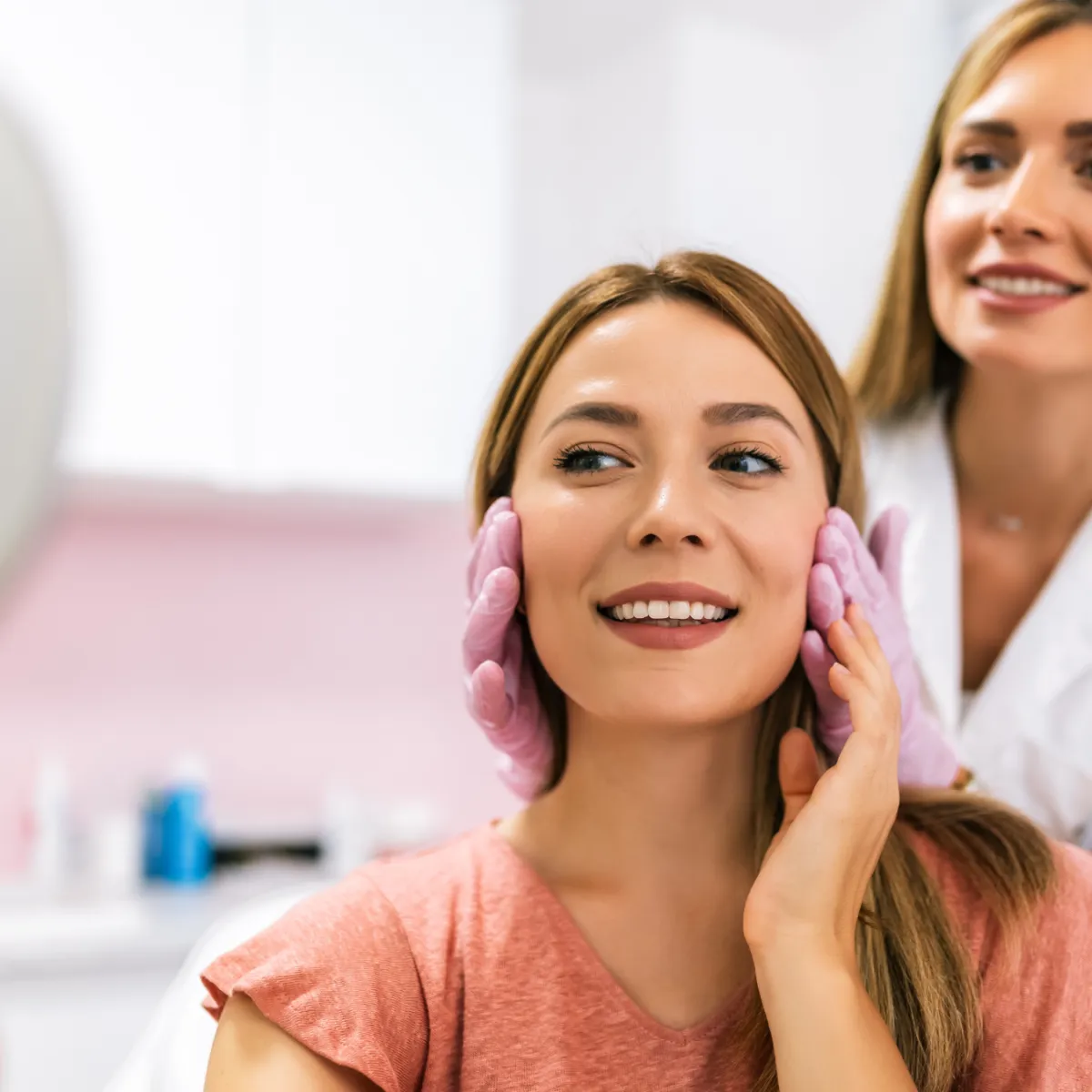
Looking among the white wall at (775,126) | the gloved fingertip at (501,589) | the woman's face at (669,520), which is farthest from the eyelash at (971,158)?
the white wall at (775,126)

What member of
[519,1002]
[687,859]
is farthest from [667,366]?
[519,1002]

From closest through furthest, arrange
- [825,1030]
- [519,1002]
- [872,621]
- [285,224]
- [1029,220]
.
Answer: [825,1030], [519,1002], [872,621], [1029,220], [285,224]

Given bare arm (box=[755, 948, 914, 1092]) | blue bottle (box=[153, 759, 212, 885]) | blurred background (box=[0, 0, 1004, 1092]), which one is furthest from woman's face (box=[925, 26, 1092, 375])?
blue bottle (box=[153, 759, 212, 885])

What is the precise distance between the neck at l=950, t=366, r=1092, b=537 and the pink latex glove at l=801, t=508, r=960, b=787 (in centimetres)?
33

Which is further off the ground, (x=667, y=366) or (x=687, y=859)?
(x=667, y=366)

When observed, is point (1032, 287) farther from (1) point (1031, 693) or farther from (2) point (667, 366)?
(2) point (667, 366)

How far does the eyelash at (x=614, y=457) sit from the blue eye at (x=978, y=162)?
560 millimetres

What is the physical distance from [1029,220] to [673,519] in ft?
1.95

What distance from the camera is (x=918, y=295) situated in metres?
1.55

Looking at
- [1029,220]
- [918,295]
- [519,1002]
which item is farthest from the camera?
[918,295]

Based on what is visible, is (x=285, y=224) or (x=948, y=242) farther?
(x=285, y=224)

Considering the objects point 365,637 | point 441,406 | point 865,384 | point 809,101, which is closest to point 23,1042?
point 365,637

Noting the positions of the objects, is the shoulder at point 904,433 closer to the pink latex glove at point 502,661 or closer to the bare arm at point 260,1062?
the pink latex glove at point 502,661

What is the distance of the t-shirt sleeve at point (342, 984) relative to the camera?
0.96 metres
